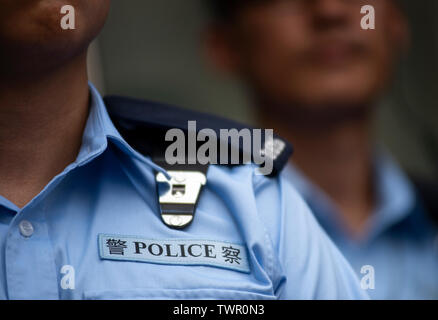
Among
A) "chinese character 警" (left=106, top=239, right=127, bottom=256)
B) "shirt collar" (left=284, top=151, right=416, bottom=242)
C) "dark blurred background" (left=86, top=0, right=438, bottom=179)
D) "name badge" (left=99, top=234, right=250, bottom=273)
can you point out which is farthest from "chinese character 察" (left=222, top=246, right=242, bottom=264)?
"shirt collar" (left=284, top=151, right=416, bottom=242)

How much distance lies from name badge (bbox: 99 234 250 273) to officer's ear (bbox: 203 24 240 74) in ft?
4.10

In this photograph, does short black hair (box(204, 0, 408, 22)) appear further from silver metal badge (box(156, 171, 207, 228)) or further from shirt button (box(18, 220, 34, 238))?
shirt button (box(18, 220, 34, 238))

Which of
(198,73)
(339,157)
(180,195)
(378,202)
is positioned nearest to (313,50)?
(339,157)

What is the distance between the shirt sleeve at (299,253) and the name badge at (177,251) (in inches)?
2.5

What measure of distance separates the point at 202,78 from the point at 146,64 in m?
0.29

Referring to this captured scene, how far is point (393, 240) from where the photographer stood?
1925mm

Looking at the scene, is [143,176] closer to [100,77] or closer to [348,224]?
[100,77]

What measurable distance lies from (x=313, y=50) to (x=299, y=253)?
0.97 meters

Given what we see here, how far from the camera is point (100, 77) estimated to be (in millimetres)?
1531

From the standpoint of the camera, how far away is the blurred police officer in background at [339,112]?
1837 millimetres

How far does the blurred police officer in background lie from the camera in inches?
72.3

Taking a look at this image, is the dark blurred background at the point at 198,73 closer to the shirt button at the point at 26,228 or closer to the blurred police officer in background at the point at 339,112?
the blurred police officer in background at the point at 339,112

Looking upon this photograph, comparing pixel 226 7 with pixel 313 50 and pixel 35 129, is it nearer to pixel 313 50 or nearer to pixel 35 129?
pixel 313 50
